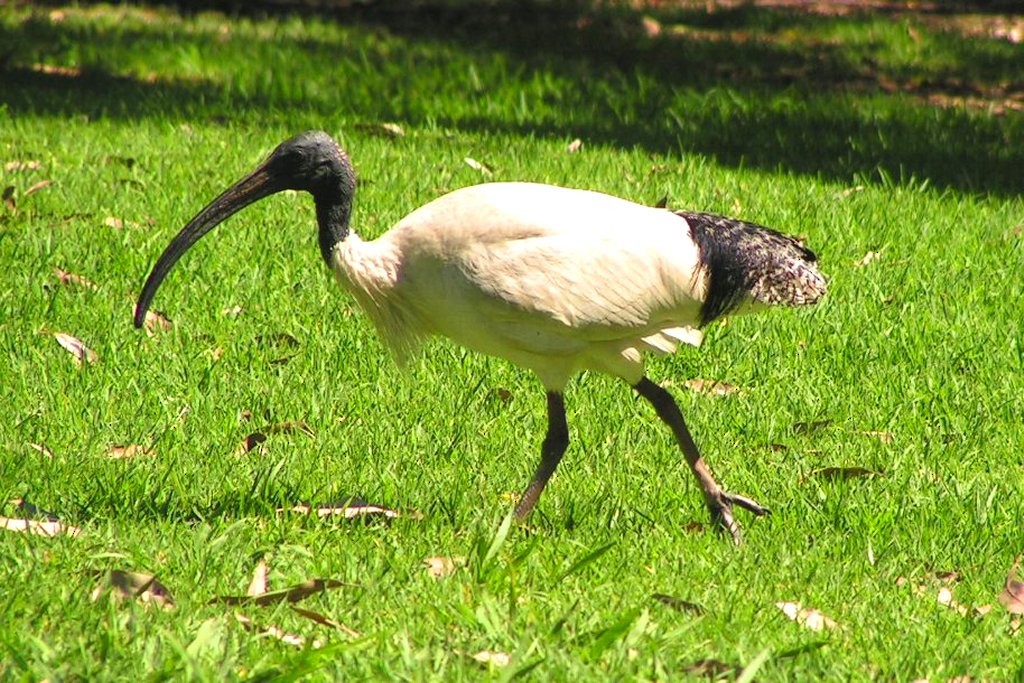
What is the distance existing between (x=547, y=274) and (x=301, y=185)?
853 millimetres

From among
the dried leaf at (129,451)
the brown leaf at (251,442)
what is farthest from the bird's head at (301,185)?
the brown leaf at (251,442)

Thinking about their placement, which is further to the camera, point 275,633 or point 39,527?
point 39,527

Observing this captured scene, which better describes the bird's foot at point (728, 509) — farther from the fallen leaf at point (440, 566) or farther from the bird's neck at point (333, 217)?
the bird's neck at point (333, 217)

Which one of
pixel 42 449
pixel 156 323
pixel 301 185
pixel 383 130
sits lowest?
pixel 383 130

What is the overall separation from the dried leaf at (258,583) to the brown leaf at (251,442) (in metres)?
1.19

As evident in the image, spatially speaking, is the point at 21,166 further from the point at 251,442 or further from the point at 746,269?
the point at 746,269

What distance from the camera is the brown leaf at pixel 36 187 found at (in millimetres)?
7837

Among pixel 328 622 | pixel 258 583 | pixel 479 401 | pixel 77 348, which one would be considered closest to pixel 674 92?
pixel 479 401

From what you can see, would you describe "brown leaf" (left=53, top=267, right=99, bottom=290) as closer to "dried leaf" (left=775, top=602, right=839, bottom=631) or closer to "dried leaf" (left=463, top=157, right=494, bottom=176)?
"dried leaf" (left=463, top=157, right=494, bottom=176)

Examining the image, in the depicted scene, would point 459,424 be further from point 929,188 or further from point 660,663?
point 929,188

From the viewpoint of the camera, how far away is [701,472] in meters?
5.08

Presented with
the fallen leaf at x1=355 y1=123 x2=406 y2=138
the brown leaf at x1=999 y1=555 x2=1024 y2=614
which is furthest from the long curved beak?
the fallen leaf at x1=355 y1=123 x2=406 y2=138

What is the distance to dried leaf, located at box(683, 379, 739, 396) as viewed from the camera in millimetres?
6340

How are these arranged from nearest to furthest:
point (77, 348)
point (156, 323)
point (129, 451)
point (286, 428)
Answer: point (129, 451)
point (286, 428)
point (77, 348)
point (156, 323)
